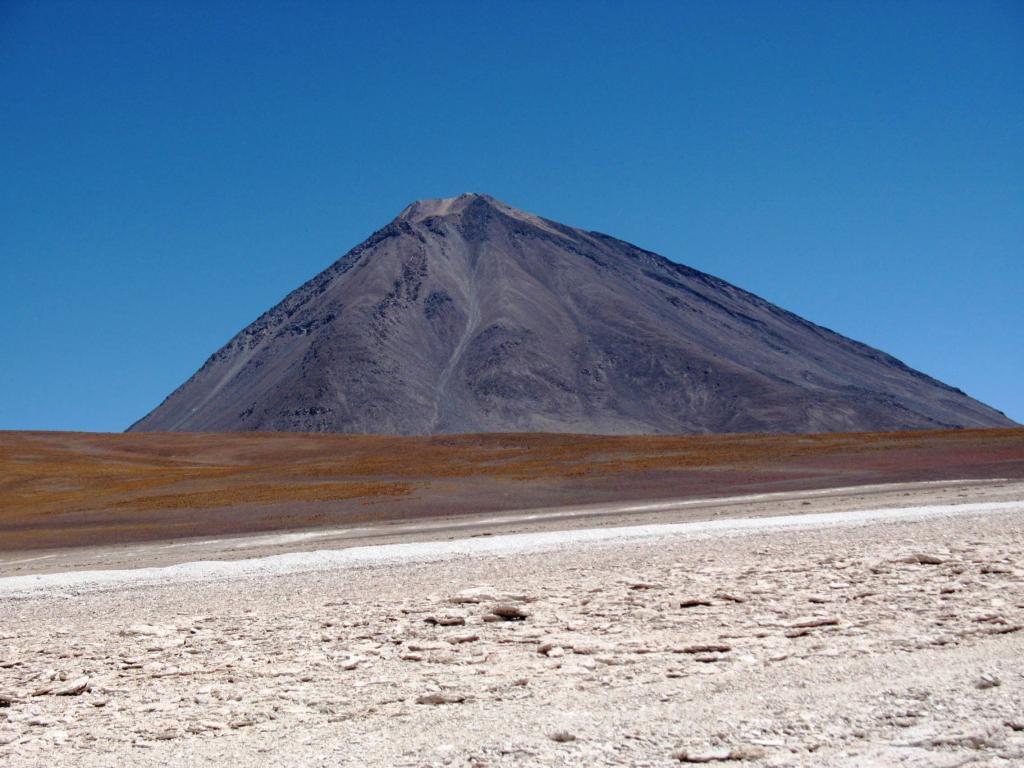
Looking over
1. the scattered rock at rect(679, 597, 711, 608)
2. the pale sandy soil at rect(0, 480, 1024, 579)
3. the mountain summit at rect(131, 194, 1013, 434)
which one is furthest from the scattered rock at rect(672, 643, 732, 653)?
the mountain summit at rect(131, 194, 1013, 434)

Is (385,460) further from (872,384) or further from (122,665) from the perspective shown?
(872,384)

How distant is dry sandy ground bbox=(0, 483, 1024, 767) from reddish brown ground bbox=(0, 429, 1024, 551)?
22.0 meters

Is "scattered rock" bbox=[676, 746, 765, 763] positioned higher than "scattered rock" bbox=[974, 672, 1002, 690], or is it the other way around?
"scattered rock" bbox=[974, 672, 1002, 690]

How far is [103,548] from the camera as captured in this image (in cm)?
3188

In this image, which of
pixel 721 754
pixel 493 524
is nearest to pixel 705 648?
pixel 721 754

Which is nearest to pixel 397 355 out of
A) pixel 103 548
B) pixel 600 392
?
pixel 600 392

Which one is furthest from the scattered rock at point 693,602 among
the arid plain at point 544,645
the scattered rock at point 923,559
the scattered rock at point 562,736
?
the scattered rock at point 562,736

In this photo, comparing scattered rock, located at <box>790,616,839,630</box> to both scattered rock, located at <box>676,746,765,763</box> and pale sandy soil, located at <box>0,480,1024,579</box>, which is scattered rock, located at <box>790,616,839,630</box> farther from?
pale sandy soil, located at <box>0,480,1024,579</box>

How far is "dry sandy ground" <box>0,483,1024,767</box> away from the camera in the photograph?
7.95m

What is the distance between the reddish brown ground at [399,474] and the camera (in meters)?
39.3

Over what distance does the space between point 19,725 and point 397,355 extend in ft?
550

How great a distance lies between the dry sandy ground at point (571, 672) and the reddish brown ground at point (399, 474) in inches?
868

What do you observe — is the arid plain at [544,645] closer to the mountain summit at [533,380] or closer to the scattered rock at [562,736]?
the scattered rock at [562,736]

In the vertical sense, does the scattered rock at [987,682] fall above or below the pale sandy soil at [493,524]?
below
